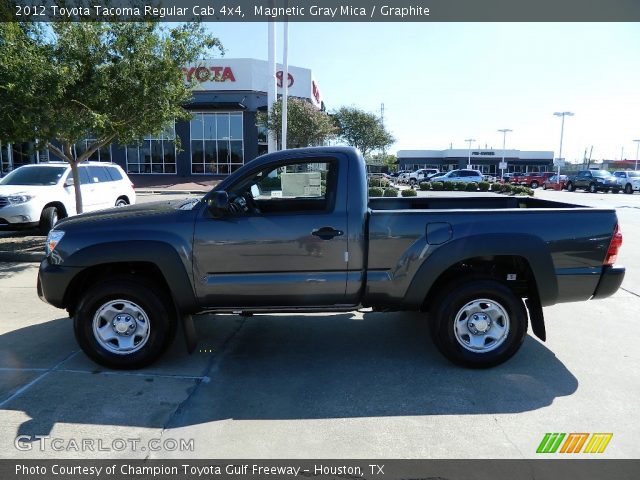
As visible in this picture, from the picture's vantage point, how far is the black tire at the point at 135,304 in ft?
13.5

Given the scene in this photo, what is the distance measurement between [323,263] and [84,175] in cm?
983

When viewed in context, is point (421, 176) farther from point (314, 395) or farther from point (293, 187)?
point (314, 395)

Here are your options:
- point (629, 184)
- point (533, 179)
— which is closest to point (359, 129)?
point (629, 184)

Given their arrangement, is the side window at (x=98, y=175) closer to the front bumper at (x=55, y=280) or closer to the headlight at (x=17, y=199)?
the headlight at (x=17, y=199)

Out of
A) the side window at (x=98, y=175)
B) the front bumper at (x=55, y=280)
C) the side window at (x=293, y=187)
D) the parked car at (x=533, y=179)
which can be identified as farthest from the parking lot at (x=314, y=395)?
the parked car at (x=533, y=179)

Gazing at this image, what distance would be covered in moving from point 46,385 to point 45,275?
0.94 m

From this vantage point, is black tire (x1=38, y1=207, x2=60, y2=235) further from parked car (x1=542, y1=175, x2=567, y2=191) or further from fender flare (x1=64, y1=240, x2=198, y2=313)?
parked car (x1=542, y1=175, x2=567, y2=191)

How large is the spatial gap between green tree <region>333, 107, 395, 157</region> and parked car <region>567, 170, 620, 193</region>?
14969 mm

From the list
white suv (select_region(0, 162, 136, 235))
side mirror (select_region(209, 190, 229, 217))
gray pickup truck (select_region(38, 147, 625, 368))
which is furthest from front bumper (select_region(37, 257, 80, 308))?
white suv (select_region(0, 162, 136, 235))

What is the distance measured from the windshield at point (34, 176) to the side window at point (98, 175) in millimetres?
818

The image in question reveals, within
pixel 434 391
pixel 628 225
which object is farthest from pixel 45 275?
pixel 628 225

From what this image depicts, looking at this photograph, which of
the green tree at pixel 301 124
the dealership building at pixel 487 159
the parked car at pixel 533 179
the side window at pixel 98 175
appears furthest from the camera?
the dealership building at pixel 487 159

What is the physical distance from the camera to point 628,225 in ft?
46.4

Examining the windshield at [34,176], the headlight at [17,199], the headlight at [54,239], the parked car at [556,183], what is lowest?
the parked car at [556,183]
